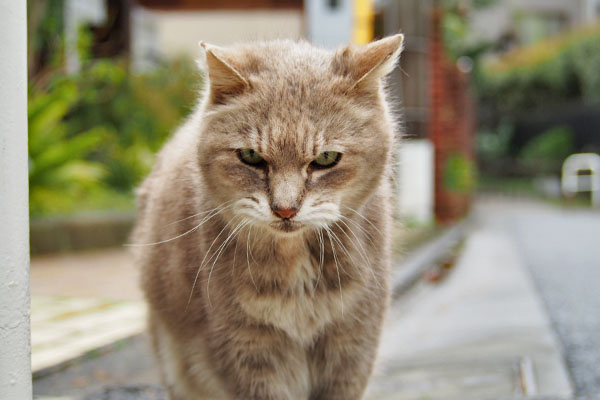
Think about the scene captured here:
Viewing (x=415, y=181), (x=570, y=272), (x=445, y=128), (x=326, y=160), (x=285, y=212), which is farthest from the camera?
(x=445, y=128)

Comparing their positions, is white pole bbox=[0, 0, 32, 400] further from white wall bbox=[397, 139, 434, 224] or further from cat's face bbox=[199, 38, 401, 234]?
white wall bbox=[397, 139, 434, 224]

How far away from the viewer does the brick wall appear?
9.80 metres

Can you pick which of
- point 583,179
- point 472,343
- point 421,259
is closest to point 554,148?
point 583,179

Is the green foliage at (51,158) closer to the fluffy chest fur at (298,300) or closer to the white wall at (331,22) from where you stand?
the white wall at (331,22)

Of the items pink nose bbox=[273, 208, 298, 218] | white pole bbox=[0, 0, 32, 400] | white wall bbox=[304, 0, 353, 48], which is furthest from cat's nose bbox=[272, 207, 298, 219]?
white wall bbox=[304, 0, 353, 48]

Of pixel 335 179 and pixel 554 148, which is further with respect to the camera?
pixel 554 148

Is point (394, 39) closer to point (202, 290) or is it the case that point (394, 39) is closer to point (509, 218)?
point (202, 290)

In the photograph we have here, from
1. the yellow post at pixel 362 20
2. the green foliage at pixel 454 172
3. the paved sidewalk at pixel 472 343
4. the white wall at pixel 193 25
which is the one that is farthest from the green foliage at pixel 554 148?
the paved sidewalk at pixel 472 343

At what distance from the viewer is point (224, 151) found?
1989mm

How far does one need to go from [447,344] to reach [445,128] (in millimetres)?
6428

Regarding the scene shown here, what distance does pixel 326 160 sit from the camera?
1940mm

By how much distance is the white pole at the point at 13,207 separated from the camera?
156cm

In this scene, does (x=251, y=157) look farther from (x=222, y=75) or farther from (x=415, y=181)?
(x=415, y=181)

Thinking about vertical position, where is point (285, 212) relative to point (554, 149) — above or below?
below
